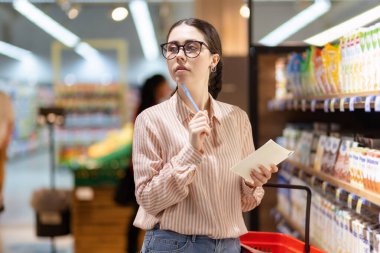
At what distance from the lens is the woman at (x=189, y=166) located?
2.48 m

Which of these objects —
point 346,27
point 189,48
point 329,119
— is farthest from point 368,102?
point 329,119

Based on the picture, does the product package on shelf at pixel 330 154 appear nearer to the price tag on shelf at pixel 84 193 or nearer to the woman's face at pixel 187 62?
the woman's face at pixel 187 62

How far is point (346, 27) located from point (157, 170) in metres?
1.96

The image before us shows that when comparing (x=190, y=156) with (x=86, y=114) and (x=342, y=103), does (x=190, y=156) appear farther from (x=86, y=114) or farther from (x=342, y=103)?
(x=86, y=114)

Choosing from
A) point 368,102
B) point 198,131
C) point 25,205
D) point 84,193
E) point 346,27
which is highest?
point 346,27

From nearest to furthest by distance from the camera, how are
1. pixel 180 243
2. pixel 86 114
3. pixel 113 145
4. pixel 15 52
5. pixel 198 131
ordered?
pixel 198 131 < pixel 180 243 < pixel 113 145 < pixel 86 114 < pixel 15 52

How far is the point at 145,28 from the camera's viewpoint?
11.7 m

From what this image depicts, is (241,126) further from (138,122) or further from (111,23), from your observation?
(111,23)

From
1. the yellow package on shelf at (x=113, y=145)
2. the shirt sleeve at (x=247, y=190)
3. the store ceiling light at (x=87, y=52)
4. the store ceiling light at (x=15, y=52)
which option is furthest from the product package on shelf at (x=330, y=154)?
the store ceiling light at (x=15, y=52)

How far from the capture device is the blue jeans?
2.54 m

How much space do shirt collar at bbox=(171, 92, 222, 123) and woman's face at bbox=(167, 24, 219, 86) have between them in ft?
0.32

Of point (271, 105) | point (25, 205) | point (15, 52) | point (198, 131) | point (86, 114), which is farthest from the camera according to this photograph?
point (15, 52)

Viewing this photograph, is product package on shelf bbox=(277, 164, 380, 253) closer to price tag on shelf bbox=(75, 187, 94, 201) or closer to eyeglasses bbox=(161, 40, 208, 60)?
eyeglasses bbox=(161, 40, 208, 60)

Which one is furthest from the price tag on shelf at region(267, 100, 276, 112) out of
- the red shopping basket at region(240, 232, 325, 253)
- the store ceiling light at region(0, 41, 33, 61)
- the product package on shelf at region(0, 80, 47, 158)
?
the product package on shelf at region(0, 80, 47, 158)
